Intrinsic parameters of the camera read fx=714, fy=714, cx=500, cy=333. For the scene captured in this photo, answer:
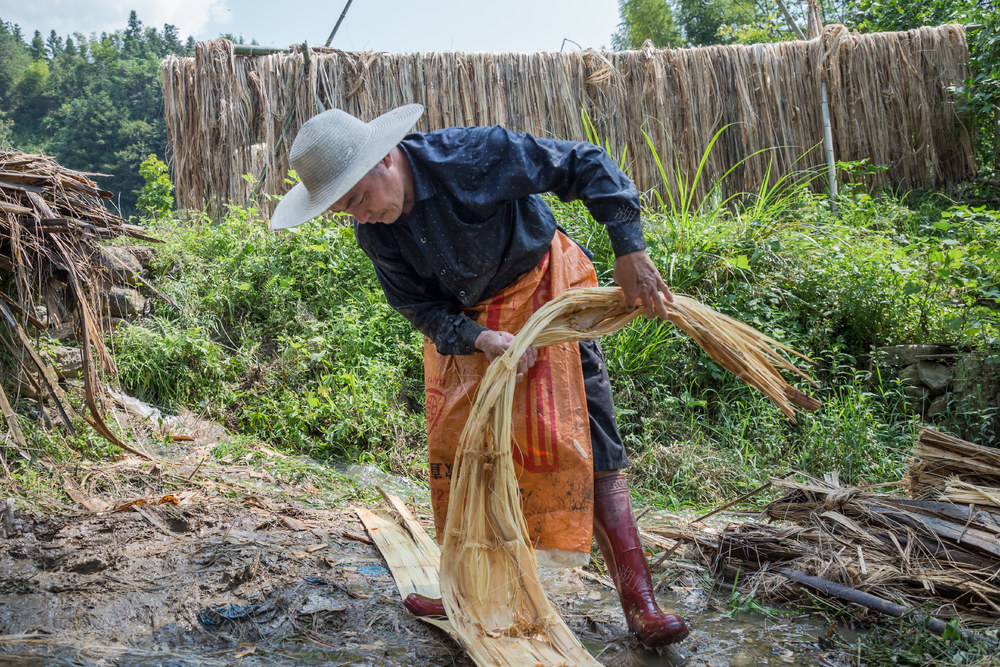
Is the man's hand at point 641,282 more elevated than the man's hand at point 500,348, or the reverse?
the man's hand at point 641,282

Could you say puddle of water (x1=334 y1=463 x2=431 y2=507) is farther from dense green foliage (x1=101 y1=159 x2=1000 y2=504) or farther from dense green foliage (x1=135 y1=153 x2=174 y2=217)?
dense green foliage (x1=135 y1=153 x2=174 y2=217)

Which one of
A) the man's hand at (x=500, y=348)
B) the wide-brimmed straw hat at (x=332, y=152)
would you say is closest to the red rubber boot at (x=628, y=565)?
the man's hand at (x=500, y=348)

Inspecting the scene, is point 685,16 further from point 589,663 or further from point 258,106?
point 589,663

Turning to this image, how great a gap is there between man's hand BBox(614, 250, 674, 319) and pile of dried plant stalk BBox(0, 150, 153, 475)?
267cm

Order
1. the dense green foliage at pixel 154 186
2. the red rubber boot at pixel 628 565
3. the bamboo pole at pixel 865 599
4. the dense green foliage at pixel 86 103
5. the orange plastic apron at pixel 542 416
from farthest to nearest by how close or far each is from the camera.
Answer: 1. the dense green foliage at pixel 86 103
2. the dense green foliage at pixel 154 186
3. the orange plastic apron at pixel 542 416
4. the red rubber boot at pixel 628 565
5. the bamboo pole at pixel 865 599

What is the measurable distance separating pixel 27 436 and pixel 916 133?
850cm

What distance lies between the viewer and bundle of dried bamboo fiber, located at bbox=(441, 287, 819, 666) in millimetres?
2113

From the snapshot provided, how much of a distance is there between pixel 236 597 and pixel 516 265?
59.9 inches

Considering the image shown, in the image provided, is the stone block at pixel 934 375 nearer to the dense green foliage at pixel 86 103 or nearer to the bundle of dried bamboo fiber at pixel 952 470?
the bundle of dried bamboo fiber at pixel 952 470

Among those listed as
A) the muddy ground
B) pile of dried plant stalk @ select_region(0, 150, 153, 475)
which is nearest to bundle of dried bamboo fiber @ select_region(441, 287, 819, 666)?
the muddy ground

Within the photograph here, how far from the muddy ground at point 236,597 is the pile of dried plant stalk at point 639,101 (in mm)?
4503

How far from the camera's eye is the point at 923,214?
23.1 feet

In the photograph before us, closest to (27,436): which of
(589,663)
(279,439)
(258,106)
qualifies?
(279,439)

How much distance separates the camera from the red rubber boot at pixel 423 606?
2496 millimetres
